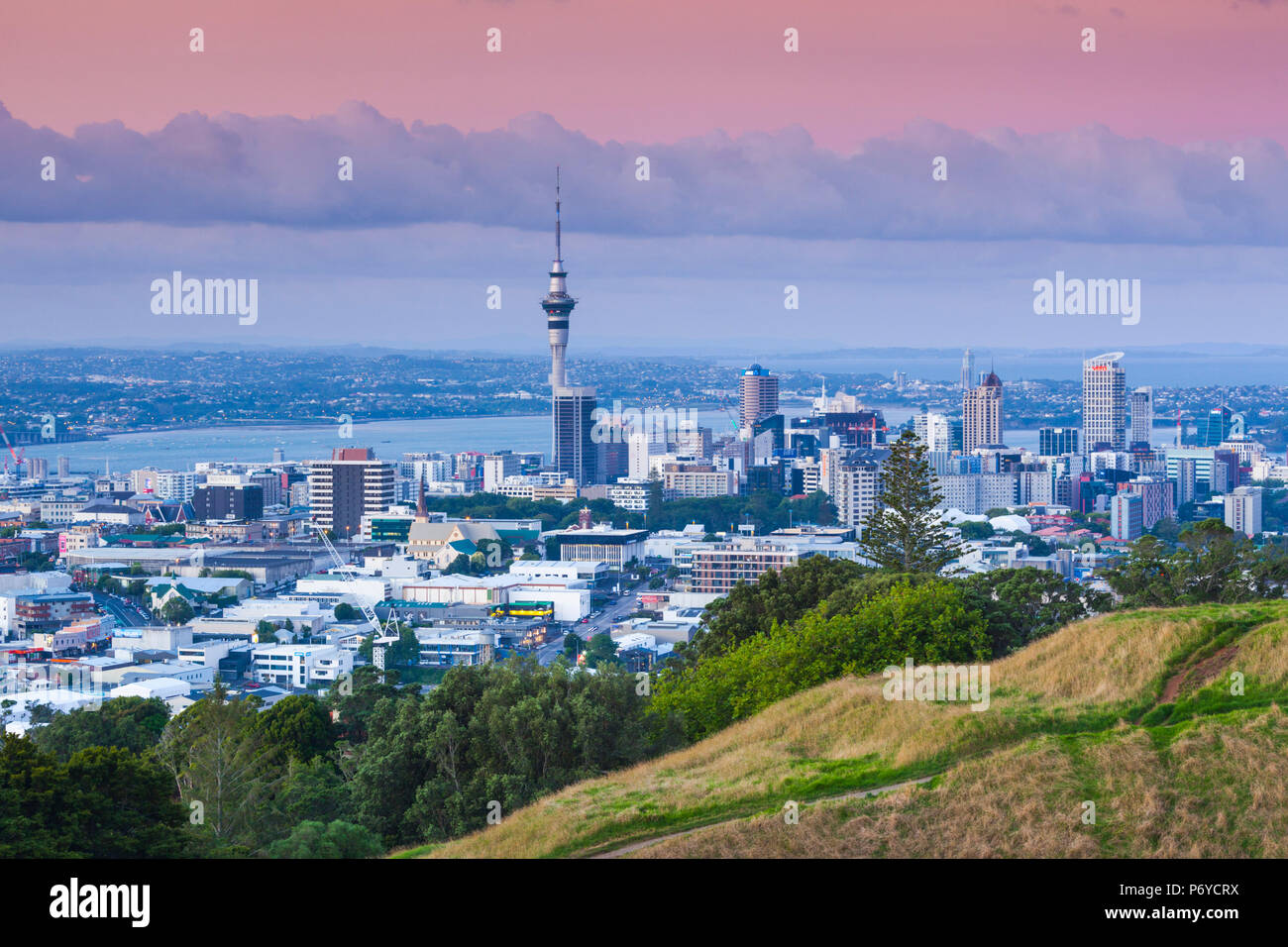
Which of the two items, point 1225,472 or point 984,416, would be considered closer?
point 1225,472

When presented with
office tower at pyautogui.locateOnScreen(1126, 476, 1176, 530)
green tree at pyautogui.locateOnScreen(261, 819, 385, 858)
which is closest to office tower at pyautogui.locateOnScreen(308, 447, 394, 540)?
office tower at pyautogui.locateOnScreen(1126, 476, 1176, 530)

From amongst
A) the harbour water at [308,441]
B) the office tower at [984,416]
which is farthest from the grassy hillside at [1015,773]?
the harbour water at [308,441]

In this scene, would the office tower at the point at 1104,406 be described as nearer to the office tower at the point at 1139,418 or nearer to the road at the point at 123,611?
the office tower at the point at 1139,418

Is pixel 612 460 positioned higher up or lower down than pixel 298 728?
higher up

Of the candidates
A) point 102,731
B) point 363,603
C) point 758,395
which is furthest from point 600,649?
point 758,395

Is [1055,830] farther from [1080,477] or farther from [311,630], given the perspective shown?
[1080,477]

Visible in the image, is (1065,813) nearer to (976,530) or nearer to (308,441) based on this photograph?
(976,530)
